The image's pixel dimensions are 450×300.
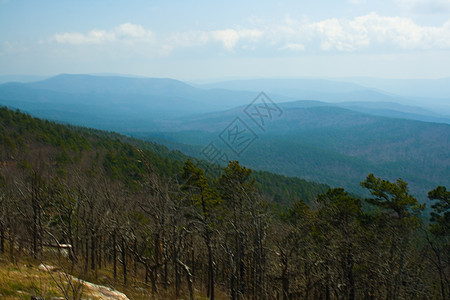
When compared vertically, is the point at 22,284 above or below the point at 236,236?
above

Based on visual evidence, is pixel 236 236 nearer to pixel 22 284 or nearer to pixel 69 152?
pixel 22 284

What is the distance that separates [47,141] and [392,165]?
136840 mm

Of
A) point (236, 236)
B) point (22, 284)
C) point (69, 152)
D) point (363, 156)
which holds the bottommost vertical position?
point (363, 156)

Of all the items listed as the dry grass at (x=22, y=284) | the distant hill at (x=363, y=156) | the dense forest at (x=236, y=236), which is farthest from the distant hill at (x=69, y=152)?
the distant hill at (x=363, y=156)

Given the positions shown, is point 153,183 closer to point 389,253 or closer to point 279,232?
point 279,232

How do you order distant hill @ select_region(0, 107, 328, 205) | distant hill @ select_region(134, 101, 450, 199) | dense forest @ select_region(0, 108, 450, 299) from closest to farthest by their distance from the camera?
dense forest @ select_region(0, 108, 450, 299), distant hill @ select_region(0, 107, 328, 205), distant hill @ select_region(134, 101, 450, 199)

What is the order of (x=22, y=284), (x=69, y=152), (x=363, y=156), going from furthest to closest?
(x=363, y=156), (x=69, y=152), (x=22, y=284)

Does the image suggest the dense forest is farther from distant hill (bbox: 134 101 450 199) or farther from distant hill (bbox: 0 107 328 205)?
distant hill (bbox: 134 101 450 199)

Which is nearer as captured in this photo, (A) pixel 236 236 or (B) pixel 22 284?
(B) pixel 22 284

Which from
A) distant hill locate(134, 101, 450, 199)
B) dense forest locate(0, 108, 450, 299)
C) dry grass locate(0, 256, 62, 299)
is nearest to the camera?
dry grass locate(0, 256, 62, 299)

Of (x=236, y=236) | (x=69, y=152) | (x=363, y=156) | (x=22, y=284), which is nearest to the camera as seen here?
(x=22, y=284)

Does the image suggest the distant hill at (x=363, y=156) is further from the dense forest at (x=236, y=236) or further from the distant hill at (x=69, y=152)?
the dense forest at (x=236, y=236)

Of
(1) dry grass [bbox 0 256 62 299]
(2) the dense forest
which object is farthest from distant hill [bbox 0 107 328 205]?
(1) dry grass [bbox 0 256 62 299]

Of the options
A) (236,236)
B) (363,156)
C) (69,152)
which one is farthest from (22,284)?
(363,156)
